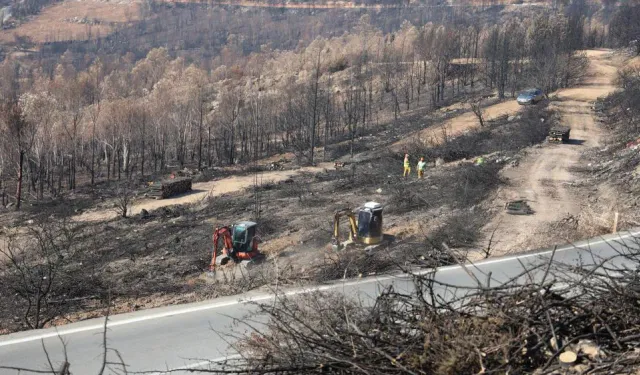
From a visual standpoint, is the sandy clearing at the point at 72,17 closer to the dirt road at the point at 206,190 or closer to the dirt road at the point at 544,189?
the dirt road at the point at 206,190

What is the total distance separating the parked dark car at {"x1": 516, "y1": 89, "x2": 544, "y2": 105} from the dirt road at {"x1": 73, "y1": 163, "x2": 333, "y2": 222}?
13551mm

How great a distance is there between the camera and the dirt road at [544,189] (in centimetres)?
1382

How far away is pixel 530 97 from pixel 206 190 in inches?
870

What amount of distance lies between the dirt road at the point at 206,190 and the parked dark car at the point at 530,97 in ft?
44.5

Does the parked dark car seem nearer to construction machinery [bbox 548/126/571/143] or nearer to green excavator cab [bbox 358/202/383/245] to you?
construction machinery [bbox 548/126/571/143]

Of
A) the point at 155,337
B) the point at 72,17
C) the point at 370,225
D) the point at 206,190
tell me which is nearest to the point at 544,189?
the point at 370,225

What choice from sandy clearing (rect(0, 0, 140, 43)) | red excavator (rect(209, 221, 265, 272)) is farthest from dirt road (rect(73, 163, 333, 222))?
sandy clearing (rect(0, 0, 140, 43))

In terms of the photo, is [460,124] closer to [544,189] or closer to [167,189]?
[167,189]

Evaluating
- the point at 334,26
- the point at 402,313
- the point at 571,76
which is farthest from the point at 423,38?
the point at 334,26

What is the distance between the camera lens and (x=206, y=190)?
31.7 metres

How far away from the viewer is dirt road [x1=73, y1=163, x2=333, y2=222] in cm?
2700

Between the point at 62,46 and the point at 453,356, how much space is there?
157 m

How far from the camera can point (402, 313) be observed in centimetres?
464

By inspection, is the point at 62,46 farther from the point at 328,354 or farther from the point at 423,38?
the point at 328,354
